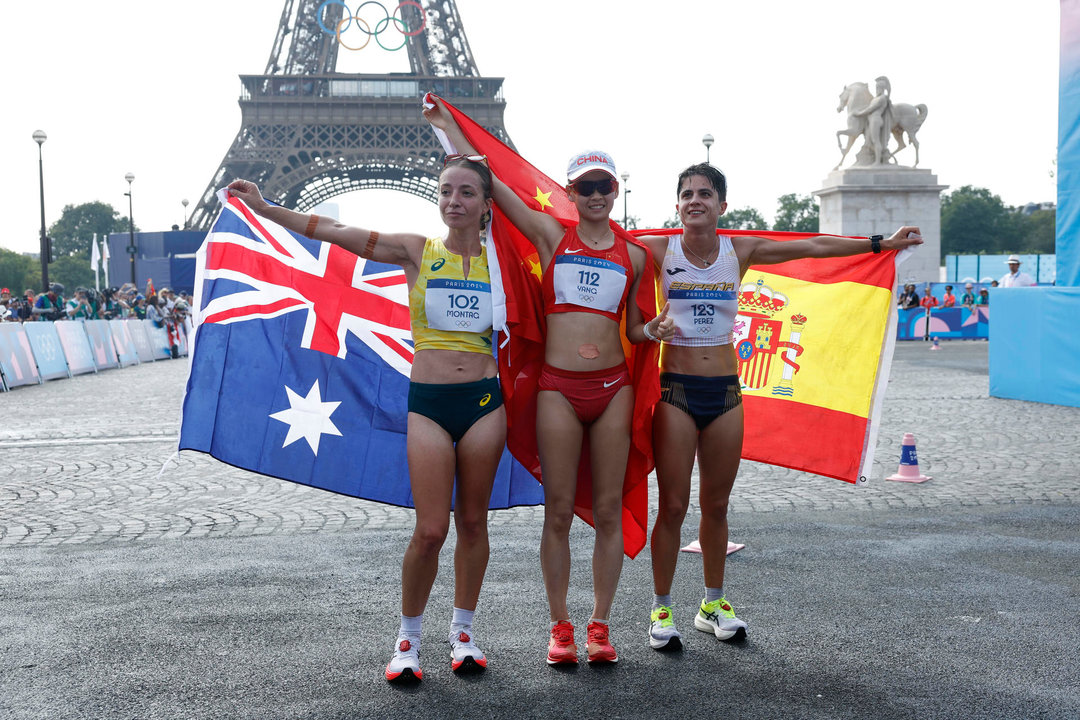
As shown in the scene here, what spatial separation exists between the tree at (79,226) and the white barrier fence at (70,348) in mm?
100993

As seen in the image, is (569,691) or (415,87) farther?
(415,87)

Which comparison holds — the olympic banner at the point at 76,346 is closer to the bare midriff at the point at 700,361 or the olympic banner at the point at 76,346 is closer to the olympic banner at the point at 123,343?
the olympic banner at the point at 123,343

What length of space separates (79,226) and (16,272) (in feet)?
88.7

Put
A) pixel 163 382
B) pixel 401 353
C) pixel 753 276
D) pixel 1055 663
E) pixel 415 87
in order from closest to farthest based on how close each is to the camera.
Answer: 1. pixel 1055 663
2. pixel 401 353
3. pixel 753 276
4. pixel 163 382
5. pixel 415 87

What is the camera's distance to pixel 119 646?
4.10 metres

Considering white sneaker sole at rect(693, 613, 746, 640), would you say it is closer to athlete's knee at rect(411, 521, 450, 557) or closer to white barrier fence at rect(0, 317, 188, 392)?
athlete's knee at rect(411, 521, 450, 557)

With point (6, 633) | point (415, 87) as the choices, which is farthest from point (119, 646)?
point (415, 87)

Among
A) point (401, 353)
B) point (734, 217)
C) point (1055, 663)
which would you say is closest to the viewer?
point (1055, 663)

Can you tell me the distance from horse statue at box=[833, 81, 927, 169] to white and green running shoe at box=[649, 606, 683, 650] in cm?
2790

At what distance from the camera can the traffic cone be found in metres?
7.73

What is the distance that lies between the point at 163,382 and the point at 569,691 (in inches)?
621

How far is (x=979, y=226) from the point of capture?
286 ft

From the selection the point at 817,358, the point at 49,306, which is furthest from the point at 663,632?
the point at 49,306

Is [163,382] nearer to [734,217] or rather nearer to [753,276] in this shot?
[753,276]
